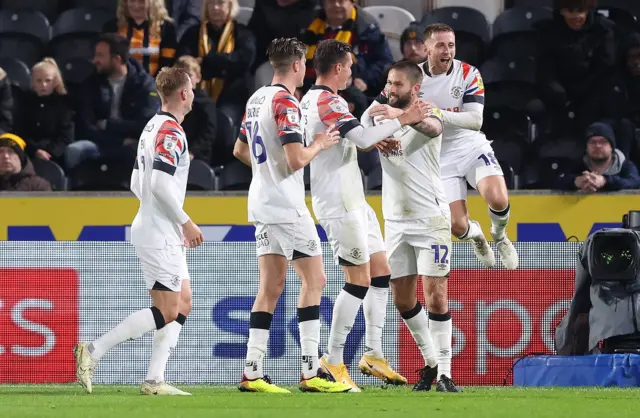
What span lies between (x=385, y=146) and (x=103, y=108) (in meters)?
4.94

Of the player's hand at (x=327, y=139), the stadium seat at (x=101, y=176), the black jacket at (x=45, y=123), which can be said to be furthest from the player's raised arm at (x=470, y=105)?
the black jacket at (x=45, y=123)

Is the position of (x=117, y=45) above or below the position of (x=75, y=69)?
above

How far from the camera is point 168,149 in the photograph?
768 cm

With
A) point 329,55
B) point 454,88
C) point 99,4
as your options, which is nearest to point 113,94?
point 99,4

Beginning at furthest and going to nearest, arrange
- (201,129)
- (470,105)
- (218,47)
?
(218,47), (201,129), (470,105)

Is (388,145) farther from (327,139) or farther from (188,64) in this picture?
(188,64)

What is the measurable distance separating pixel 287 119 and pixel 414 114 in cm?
84

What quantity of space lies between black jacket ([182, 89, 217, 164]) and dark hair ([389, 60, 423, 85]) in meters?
4.01

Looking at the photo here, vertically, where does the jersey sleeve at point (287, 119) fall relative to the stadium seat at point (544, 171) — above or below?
above

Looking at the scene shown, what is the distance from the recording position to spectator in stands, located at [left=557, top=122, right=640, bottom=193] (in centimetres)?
1069

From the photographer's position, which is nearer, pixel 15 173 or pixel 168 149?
pixel 168 149

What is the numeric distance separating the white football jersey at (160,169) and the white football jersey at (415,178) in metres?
1.46

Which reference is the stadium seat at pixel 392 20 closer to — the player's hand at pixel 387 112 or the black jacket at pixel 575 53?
the black jacket at pixel 575 53

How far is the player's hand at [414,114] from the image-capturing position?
7.93 metres
